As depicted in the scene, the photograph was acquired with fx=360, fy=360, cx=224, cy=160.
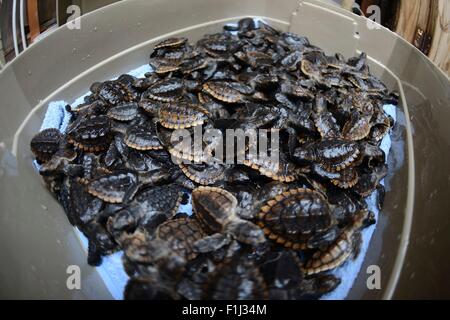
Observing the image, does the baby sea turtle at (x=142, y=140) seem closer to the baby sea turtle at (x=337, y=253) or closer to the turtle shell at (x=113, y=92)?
the turtle shell at (x=113, y=92)

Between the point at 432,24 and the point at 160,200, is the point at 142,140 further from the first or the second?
the point at 432,24

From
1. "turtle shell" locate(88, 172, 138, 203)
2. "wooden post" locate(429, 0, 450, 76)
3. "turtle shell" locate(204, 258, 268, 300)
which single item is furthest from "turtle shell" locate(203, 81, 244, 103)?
"wooden post" locate(429, 0, 450, 76)

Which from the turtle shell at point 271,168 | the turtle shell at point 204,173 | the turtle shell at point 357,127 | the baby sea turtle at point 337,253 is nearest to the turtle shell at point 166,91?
the turtle shell at point 204,173

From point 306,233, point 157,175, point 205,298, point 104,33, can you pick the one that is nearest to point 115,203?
point 157,175

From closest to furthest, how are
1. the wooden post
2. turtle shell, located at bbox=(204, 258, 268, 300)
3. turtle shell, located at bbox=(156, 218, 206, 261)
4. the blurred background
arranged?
turtle shell, located at bbox=(204, 258, 268, 300), turtle shell, located at bbox=(156, 218, 206, 261), the blurred background, the wooden post

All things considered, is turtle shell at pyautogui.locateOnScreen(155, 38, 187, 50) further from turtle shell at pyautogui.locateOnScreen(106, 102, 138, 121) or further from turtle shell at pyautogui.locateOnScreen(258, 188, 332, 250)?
turtle shell at pyautogui.locateOnScreen(258, 188, 332, 250)
